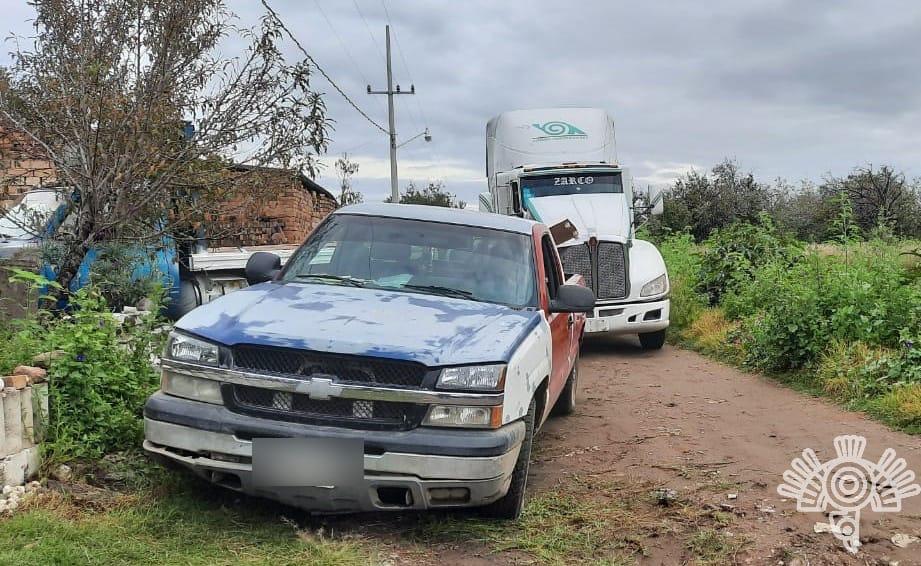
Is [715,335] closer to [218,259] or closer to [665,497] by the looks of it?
[218,259]

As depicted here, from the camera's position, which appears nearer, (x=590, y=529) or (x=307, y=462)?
(x=307, y=462)

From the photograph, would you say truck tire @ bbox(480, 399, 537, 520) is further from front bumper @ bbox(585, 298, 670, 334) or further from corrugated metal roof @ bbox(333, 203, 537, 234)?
front bumper @ bbox(585, 298, 670, 334)

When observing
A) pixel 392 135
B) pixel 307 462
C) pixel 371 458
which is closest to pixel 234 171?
pixel 307 462

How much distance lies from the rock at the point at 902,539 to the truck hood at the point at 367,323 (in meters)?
2.07

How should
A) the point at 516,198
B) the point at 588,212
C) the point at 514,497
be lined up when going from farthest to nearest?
the point at 516,198, the point at 588,212, the point at 514,497

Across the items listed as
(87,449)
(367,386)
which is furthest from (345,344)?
(87,449)

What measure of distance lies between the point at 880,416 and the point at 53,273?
6.88 metres

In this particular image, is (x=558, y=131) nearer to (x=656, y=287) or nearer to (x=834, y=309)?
(x=656, y=287)

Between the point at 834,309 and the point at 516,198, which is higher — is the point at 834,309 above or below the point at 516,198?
below

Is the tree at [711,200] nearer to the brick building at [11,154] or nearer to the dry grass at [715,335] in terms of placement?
the dry grass at [715,335]

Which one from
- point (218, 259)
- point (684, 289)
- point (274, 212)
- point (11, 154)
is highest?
point (11, 154)

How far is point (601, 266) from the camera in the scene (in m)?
10.9

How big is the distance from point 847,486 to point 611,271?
20.3ft

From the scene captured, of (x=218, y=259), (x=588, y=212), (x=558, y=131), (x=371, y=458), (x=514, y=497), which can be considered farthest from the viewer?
(x=558, y=131)
